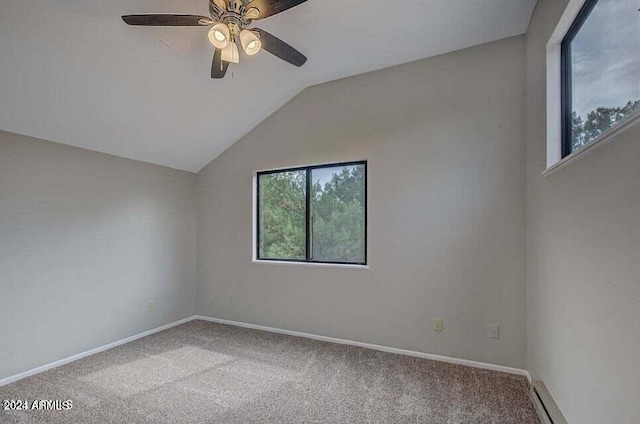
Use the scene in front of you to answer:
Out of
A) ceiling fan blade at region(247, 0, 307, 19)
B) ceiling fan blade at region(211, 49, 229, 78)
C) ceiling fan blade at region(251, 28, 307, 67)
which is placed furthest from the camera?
ceiling fan blade at region(211, 49, 229, 78)

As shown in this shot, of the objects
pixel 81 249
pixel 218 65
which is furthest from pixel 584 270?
pixel 81 249

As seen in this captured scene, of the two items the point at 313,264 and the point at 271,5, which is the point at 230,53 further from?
the point at 313,264

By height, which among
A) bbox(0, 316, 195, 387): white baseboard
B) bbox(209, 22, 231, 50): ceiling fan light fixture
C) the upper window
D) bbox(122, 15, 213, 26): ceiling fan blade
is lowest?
bbox(0, 316, 195, 387): white baseboard

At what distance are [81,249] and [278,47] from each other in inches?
109

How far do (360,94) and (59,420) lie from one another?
3.63 m

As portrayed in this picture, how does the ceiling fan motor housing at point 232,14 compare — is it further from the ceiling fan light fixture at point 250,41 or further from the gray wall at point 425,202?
the gray wall at point 425,202

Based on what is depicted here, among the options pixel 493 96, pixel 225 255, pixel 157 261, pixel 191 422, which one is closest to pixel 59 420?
pixel 191 422

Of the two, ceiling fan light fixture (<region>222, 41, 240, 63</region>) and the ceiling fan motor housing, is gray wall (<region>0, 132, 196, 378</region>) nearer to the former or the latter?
ceiling fan light fixture (<region>222, 41, 240, 63</region>)

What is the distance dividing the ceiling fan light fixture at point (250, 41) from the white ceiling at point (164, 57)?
57cm

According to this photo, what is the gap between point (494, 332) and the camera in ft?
9.24

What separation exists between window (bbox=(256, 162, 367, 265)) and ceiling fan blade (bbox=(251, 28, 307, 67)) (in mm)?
1458

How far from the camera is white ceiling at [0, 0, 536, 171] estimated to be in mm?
2150

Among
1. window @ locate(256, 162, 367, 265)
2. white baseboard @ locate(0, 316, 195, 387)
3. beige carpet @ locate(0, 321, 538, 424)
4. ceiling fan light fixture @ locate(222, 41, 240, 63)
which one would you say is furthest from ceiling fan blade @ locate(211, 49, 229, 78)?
white baseboard @ locate(0, 316, 195, 387)

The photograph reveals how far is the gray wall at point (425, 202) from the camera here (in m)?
2.80
